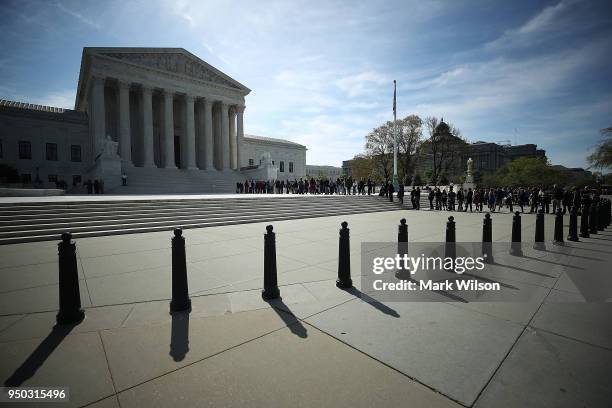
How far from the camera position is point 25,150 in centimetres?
3975

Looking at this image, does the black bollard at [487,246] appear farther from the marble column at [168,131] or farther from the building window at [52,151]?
the building window at [52,151]

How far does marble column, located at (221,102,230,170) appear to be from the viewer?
44.3m

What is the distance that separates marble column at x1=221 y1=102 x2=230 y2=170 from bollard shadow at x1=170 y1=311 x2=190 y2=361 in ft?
140

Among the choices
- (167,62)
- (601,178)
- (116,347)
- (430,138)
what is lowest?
(116,347)

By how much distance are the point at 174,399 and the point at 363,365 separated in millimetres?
1574

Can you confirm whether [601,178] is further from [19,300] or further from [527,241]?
[19,300]

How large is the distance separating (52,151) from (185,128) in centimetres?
1931

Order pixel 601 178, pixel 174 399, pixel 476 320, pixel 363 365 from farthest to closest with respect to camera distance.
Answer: pixel 601 178, pixel 476 320, pixel 363 365, pixel 174 399

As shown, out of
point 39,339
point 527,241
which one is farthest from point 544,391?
point 527,241

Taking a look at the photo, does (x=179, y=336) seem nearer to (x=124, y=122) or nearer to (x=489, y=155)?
(x=124, y=122)

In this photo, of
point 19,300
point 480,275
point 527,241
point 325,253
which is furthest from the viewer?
point 527,241

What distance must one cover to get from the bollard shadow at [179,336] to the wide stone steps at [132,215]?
8.03m

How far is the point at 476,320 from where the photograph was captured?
343 cm

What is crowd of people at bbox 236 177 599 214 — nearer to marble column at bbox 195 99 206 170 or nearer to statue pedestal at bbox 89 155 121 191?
statue pedestal at bbox 89 155 121 191
